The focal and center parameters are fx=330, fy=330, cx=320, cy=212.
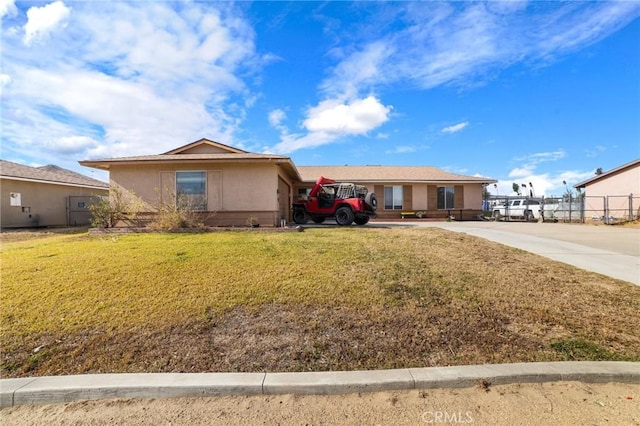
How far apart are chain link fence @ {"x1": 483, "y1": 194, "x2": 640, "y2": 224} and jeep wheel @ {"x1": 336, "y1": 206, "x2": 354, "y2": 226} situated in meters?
14.5

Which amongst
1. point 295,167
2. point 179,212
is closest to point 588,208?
point 295,167

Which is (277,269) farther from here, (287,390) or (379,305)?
(287,390)

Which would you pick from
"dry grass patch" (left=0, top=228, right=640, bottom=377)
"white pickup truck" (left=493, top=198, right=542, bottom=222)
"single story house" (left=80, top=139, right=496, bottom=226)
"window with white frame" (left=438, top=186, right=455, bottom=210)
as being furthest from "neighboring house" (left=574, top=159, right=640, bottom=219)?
"single story house" (left=80, top=139, right=496, bottom=226)

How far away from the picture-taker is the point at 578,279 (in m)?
5.57

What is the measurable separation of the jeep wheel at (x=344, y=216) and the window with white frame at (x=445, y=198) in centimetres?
1070

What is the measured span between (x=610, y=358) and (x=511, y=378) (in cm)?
120

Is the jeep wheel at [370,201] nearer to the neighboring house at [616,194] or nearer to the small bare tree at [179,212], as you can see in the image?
the small bare tree at [179,212]

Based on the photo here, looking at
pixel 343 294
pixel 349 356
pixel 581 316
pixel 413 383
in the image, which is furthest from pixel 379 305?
pixel 581 316

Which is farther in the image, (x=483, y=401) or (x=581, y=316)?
(x=581, y=316)

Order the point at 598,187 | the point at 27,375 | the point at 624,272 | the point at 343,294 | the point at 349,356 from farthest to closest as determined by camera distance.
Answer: the point at 598,187
the point at 624,272
the point at 343,294
the point at 349,356
the point at 27,375

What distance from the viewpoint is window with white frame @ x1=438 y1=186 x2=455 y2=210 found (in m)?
22.3

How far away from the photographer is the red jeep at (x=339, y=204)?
14.0 m

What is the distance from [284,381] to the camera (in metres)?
2.83

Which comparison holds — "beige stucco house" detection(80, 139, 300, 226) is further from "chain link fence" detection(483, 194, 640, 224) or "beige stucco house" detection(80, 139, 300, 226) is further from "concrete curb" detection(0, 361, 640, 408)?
"chain link fence" detection(483, 194, 640, 224)
